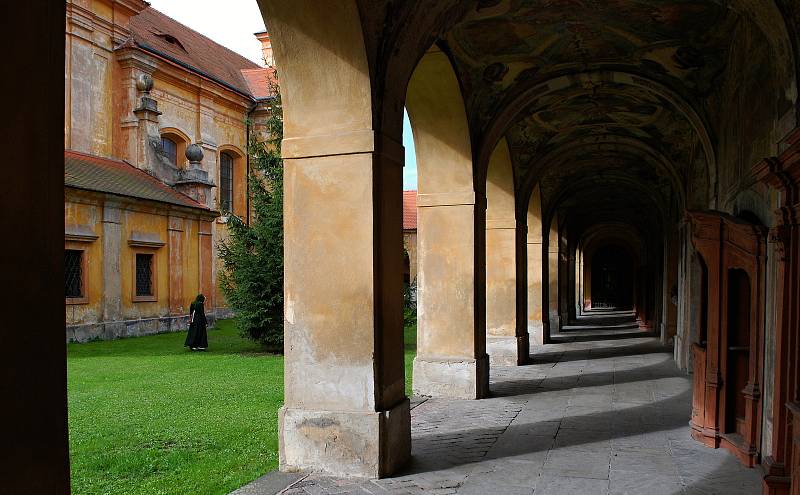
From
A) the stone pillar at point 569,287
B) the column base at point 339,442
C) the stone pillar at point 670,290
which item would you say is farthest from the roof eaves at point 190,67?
the column base at point 339,442

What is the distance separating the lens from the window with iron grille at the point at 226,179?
3198 centimetres

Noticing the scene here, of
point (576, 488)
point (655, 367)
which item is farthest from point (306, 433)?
point (655, 367)

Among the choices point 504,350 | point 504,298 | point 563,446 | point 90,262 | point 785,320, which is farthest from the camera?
point 90,262

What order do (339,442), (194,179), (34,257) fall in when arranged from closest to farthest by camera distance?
(34,257) < (339,442) < (194,179)

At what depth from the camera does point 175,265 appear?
80.4 ft

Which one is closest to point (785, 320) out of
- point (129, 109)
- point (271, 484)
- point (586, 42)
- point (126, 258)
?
point (271, 484)

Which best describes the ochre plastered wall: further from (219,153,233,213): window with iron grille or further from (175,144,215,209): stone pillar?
(219,153,233,213): window with iron grille

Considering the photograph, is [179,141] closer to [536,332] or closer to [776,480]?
[536,332]

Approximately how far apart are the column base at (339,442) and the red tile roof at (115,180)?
1639 centimetres

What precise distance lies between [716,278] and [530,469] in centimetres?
299

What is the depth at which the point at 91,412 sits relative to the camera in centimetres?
927

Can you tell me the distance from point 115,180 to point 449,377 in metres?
16.6

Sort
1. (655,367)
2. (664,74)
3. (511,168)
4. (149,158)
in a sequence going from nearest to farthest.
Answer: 1. (664,74)
2. (655,367)
3. (511,168)
4. (149,158)

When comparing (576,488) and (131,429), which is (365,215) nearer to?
(576,488)
